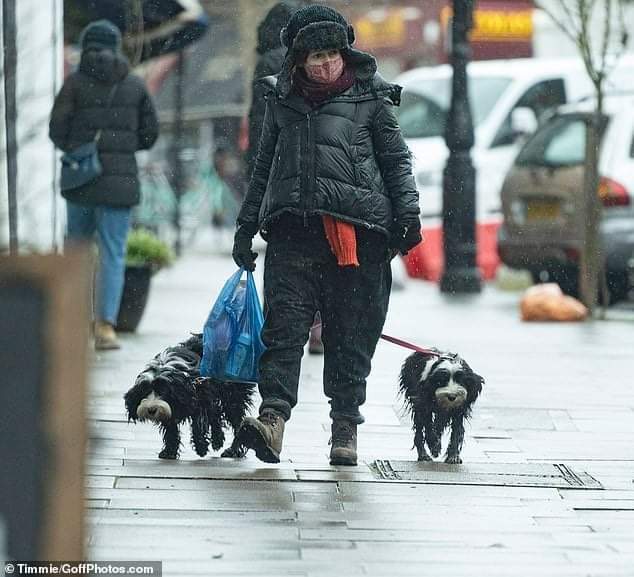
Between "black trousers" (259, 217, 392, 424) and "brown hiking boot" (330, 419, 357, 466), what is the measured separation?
0.04 metres

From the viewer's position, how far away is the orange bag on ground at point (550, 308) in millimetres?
13625

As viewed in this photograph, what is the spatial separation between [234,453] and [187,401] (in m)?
0.31

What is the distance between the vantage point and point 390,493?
6.16 metres

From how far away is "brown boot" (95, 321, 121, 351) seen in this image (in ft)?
34.7

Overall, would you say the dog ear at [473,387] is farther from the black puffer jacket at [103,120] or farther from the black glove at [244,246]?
the black puffer jacket at [103,120]

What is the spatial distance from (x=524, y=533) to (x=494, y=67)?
16.4 metres

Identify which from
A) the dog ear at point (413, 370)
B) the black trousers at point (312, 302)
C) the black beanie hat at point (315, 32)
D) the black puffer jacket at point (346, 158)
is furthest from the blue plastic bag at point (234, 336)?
the black beanie hat at point (315, 32)

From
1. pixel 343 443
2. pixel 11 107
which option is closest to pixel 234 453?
pixel 343 443

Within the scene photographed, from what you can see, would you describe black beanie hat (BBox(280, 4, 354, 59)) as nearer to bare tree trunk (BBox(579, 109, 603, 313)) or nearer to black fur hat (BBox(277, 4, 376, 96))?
black fur hat (BBox(277, 4, 376, 96))

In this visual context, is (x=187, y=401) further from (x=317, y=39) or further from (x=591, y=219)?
(x=591, y=219)

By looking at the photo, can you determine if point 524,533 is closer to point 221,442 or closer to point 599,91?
point 221,442

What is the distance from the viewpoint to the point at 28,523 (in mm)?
3303

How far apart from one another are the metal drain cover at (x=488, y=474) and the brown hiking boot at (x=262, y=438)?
1.32 feet

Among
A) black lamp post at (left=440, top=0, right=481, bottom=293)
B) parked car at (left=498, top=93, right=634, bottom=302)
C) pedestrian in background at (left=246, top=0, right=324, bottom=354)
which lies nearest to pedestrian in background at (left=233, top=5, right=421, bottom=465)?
pedestrian in background at (left=246, top=0, right=324, bottom=354)
